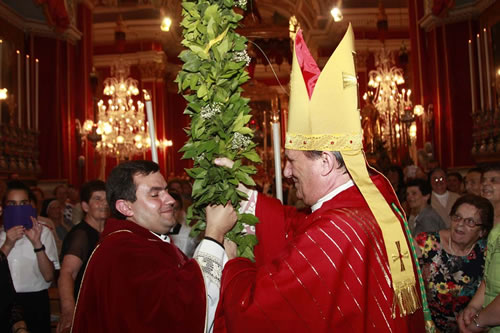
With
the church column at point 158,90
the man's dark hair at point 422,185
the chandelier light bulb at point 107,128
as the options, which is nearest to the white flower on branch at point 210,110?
the man's dark hair at point 422,185

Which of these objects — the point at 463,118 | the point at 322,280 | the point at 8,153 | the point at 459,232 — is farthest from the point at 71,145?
the point at 322,280

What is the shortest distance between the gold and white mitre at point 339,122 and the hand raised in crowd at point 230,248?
0.52 meters

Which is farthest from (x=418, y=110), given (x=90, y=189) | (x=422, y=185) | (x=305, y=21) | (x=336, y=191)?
(x=336, y=191)

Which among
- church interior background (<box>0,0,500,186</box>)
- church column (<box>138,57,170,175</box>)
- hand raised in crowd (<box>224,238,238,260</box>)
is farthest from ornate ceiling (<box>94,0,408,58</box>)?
hand raised in crowd (<box>224,238,238,260</box>)

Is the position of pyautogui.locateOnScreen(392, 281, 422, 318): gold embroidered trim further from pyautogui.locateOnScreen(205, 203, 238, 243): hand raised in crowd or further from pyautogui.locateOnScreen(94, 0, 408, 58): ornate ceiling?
pyautogui.locateOnScreen(94, 0, 408, 58): ornate ceiling

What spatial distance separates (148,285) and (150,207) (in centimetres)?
51

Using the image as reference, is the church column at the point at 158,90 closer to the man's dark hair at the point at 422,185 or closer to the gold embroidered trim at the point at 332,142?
the man's dark hair at the point at 422,185

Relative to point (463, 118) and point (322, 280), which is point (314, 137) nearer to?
point (322, 280)

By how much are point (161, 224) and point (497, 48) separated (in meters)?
10.1

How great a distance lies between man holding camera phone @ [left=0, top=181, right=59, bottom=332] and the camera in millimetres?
4051

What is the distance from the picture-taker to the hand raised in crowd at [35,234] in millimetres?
4016

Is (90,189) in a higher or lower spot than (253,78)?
lower

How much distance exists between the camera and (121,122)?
17422 mm

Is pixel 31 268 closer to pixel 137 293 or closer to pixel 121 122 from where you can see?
pixel 137 293
